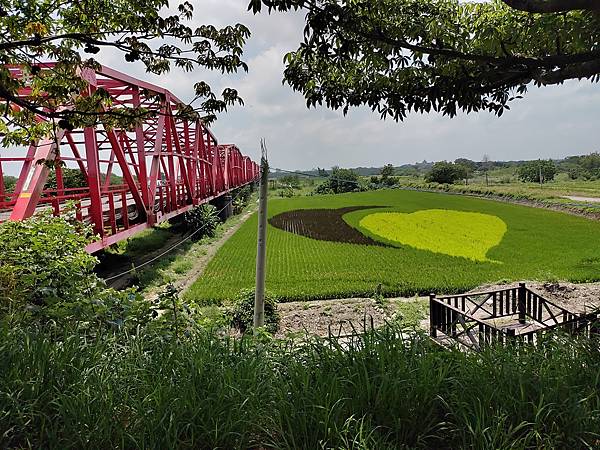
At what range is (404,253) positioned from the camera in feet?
63.0

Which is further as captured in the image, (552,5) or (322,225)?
(322,225)

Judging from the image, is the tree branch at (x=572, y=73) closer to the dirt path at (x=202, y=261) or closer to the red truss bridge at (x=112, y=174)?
the red truss bridge at (x=112, y=174)

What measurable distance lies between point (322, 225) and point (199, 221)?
881 cm

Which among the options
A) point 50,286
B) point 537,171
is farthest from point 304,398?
point 537,171

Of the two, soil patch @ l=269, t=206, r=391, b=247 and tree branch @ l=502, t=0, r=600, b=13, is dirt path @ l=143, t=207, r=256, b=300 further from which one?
tree branch @ l=502, t=0, r=600, b=13

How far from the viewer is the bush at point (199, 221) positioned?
23062mm

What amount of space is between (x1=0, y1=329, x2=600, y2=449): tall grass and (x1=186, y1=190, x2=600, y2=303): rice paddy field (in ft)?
33.7

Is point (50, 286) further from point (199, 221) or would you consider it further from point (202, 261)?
point (199, 221)

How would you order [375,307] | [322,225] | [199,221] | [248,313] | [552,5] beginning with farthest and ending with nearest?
1. [322,225]
2. [199,221]
3. [375,307]
4. [248,313]
5. [552,5]

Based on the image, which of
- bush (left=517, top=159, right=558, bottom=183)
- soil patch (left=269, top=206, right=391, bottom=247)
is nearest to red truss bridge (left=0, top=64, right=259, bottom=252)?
soil patch (left=269, top=206, right=391, bottom=247)

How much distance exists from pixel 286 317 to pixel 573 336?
8447mm

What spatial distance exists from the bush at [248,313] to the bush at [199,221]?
1307 cm

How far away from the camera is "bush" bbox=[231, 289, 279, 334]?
9547 mm

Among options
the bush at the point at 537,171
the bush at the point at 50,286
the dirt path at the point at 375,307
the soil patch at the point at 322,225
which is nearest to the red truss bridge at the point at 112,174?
the bush at the point at 50,286
